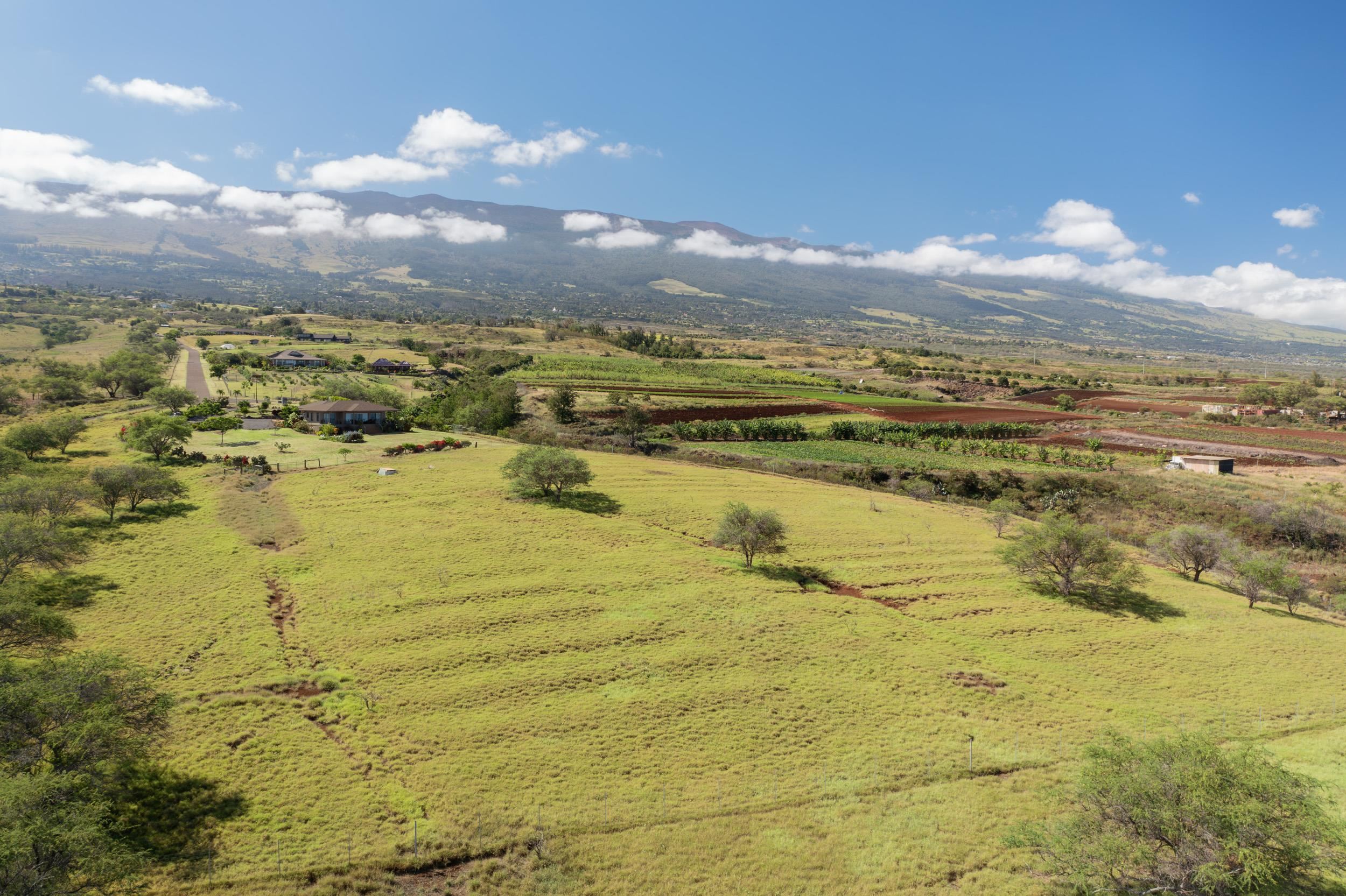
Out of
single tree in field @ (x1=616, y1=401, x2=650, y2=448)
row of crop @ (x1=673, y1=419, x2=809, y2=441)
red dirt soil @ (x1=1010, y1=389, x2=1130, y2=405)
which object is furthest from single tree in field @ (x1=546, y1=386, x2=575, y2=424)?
red dirt soil @ (x1=1010, y1=389, x2=1130, y2=405)

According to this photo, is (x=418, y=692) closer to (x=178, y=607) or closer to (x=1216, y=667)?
(x=178, y=607)

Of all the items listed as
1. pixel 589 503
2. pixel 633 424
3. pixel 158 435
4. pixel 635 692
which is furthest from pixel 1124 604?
pixel 158 435

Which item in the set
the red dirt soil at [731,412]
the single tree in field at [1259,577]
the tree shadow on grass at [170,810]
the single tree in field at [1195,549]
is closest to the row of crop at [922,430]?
the red dirt soil at [731,412]

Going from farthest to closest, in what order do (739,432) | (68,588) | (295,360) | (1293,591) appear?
(295,360) < (739,432) < (1293,591) < (68,588)

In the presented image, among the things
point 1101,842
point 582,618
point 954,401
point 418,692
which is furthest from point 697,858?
point 954,401

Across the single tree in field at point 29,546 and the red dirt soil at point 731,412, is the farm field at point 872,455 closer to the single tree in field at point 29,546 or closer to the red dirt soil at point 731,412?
the red dirt soil at point 731,412

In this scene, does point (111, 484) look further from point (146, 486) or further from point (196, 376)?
point (196, 376)

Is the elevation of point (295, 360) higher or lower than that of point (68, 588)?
higher

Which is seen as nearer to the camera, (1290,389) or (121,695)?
(121,695)
